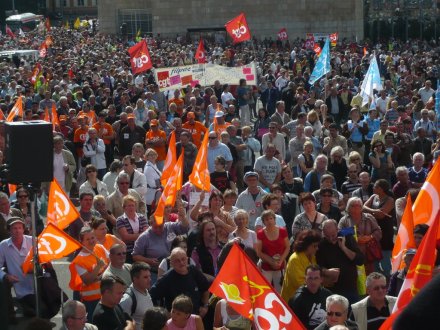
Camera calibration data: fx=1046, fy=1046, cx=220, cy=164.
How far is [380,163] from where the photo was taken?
14258 mm

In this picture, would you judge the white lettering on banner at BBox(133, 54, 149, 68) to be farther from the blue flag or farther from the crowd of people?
A: the blue flag

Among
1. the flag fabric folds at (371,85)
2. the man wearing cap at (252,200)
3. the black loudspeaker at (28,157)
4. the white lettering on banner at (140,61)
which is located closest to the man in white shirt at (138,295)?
the black loudspeaker at (28,157)

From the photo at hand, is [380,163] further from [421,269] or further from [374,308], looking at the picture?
[421,269]

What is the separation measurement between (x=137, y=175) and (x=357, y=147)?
595 centimetres

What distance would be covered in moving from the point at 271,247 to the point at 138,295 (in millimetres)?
1907

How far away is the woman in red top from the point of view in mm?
9188

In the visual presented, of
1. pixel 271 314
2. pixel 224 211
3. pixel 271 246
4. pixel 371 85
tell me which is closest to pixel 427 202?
pixel 271 246

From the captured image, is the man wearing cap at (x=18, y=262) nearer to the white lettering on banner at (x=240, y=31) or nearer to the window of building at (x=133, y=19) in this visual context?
the white lettering on banner at (x=240, y=31)

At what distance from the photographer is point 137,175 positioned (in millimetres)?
12555

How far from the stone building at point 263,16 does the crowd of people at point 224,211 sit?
35.6 m

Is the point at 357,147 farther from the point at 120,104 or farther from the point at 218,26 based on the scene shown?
the point at 218,26

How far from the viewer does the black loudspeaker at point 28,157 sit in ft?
24.6

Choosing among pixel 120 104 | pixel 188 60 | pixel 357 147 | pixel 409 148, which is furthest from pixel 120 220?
pixel 188 60

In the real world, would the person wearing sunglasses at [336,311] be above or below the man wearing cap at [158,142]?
above
